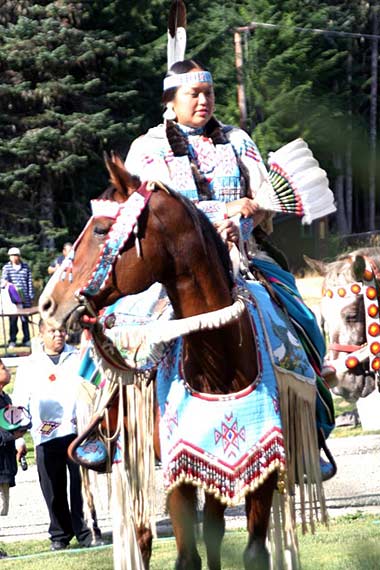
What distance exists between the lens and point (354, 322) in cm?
879

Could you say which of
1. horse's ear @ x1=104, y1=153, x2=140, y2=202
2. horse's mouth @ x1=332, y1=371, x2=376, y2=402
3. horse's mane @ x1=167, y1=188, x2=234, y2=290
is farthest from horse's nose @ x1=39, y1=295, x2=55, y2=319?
horse's mouth @ x1=332, y1=371, x2=376, y2=402

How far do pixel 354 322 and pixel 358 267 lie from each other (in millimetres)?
534

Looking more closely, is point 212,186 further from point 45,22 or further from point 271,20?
point 45,22

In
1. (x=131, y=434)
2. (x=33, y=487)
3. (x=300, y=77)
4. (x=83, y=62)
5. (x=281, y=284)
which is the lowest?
(x=33, y=487)

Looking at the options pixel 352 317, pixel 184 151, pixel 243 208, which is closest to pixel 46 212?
pixel 352 317

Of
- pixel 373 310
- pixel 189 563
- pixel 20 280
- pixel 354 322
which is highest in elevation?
pixel 20 280

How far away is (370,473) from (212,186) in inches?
233

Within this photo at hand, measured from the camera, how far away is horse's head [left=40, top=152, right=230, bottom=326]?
3.83m

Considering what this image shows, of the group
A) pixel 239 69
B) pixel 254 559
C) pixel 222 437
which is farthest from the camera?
pixel 222 437

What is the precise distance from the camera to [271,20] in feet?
4.40

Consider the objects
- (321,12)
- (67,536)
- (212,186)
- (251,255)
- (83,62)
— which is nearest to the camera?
(321,12)

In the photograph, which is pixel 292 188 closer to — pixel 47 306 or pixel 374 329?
pixel 47 306

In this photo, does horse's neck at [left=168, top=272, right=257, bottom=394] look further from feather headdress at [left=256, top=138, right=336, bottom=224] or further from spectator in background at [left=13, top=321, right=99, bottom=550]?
spectator in background at [left=13, top=321, right=99, bottom=550]

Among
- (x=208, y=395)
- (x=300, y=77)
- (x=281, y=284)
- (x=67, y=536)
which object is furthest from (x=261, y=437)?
(x=67, y=536)
